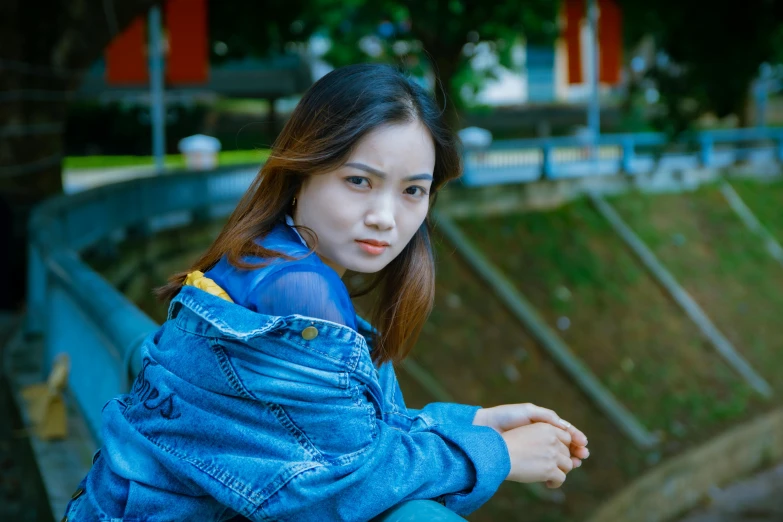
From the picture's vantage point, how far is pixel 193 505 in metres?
1.72

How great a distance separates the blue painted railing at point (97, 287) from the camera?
10.2 ft

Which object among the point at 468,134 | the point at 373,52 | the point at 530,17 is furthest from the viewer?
the point at 373,52

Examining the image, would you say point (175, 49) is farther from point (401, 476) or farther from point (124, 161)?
point (401, 476)

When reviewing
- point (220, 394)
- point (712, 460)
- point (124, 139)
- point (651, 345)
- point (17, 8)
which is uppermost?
point (17, 8)

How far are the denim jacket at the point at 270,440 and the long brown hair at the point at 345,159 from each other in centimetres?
18

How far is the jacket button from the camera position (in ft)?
5.41

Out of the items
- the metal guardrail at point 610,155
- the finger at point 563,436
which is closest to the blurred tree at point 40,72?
the metal guardrail at point 610,155

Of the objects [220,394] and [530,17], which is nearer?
[220,394]

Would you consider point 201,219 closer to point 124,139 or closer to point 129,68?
point 129,68

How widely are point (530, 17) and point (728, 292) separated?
21.9 ft

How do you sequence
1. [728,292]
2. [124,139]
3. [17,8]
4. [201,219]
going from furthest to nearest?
[124,139]
[728,292]
[201,219]
[17,8]

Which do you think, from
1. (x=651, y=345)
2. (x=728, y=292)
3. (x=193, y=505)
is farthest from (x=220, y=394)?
(x=728, y=292)

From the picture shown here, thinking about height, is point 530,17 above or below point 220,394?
above

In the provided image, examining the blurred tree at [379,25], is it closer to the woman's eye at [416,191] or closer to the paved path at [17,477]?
the paved path at [17,477]
